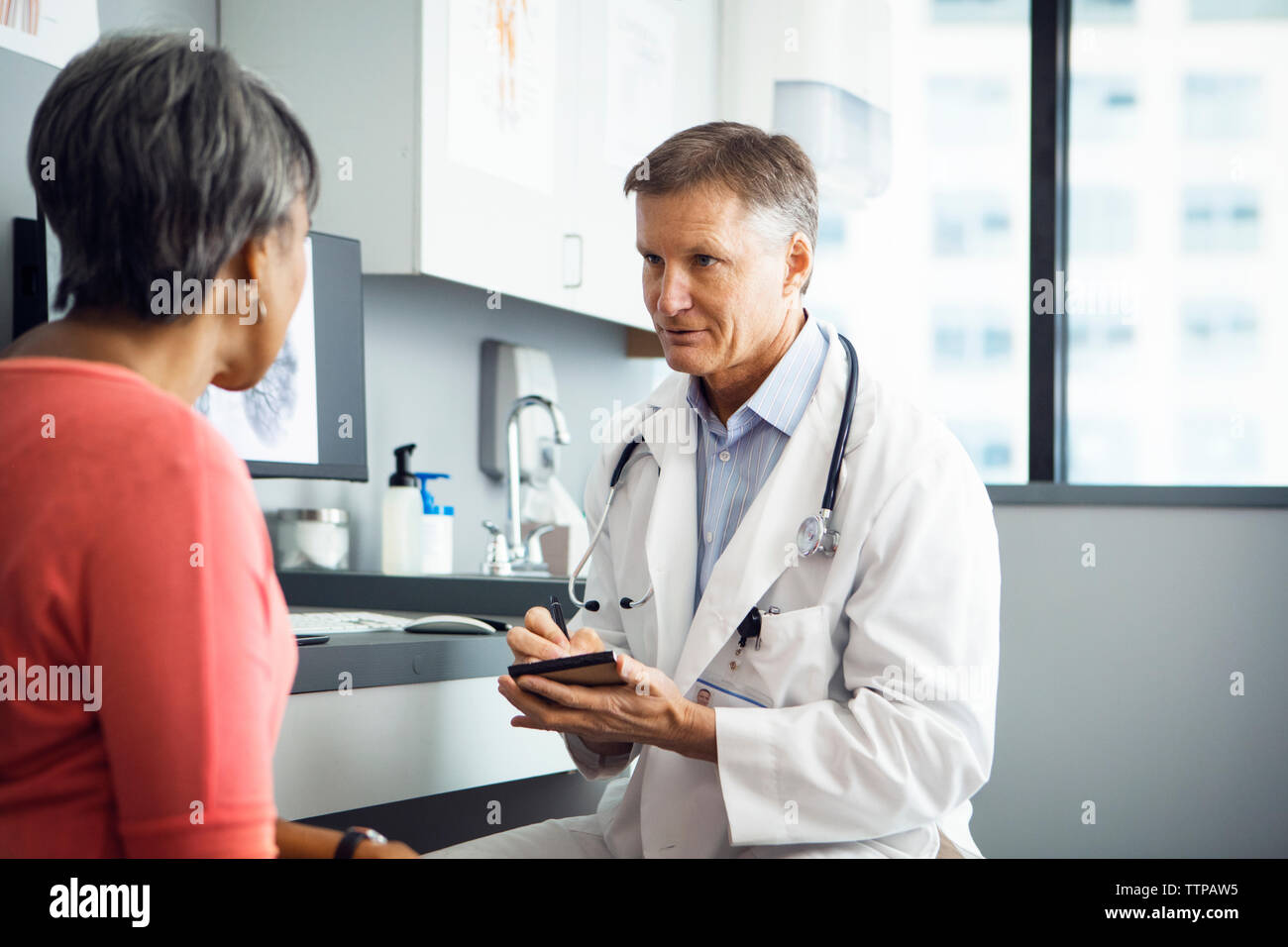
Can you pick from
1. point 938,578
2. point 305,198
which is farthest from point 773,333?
point 305,198

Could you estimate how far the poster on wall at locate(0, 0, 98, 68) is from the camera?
1494mm

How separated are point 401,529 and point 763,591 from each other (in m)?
1.00

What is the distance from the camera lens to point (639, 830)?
1282 millimetres

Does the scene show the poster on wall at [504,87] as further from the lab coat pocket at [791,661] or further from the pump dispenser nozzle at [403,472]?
the lab coat pocket at [791,661]

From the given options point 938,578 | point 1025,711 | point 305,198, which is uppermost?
point 305,198

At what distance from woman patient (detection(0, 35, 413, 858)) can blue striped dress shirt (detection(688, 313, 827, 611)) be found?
2.19 ft

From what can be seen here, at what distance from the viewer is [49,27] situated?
154cm

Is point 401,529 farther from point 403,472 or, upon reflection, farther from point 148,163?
point 148,163

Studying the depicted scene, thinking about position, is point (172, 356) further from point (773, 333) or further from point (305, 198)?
point (773, 333)

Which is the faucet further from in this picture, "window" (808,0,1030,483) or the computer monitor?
"window" (808,0,1030,483)

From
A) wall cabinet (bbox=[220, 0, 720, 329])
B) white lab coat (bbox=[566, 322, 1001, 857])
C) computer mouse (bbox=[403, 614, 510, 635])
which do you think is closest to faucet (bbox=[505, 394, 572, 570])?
wall cabinet (bbox=[220, 0, 720, 329])

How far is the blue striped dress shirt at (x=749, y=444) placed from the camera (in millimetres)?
1320

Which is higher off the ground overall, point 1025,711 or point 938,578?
point 938,578

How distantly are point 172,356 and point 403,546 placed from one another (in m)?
1.32
